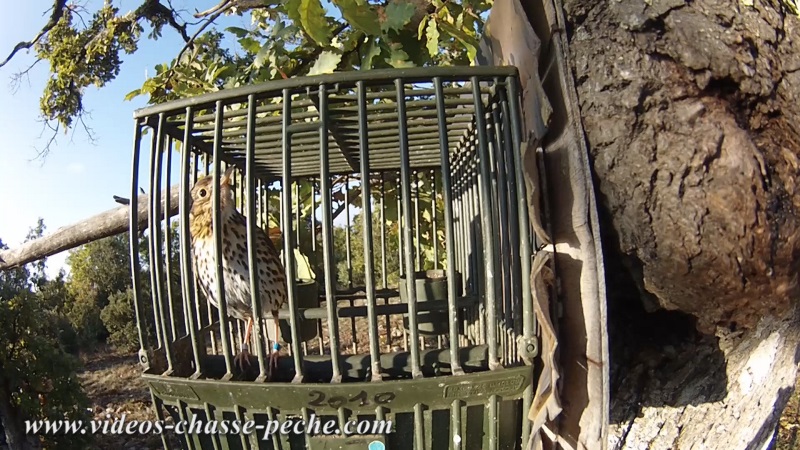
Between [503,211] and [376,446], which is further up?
[503,211]

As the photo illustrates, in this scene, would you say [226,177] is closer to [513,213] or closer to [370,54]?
[370,54]

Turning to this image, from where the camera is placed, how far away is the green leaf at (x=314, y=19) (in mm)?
1269

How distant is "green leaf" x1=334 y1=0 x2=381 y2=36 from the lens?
4.30 feet

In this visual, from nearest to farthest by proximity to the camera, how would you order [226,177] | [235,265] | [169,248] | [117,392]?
[169,248], [235,265], [226,177], [117,392]

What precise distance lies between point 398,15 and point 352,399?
953mm

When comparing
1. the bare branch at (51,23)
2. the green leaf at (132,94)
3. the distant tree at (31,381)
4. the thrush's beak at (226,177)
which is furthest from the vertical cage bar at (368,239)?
the bare branch at (51,23)

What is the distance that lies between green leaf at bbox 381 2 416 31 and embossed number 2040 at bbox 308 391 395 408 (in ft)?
3.00

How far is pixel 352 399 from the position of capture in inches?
35.4

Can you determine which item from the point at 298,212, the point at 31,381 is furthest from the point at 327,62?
the point at 31,381

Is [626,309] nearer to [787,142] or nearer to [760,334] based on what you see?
[760,334]

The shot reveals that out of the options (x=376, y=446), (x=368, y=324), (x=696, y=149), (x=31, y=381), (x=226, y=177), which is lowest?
(x=31, y=381)

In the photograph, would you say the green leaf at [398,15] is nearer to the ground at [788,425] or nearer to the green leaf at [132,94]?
the green leaf at [132,94]

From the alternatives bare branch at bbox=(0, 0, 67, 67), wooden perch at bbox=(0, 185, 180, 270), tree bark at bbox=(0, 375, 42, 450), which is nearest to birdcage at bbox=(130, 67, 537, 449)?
wooden perch at bbox=(0, 185, 180, 270)

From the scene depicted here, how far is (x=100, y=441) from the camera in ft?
14.5
